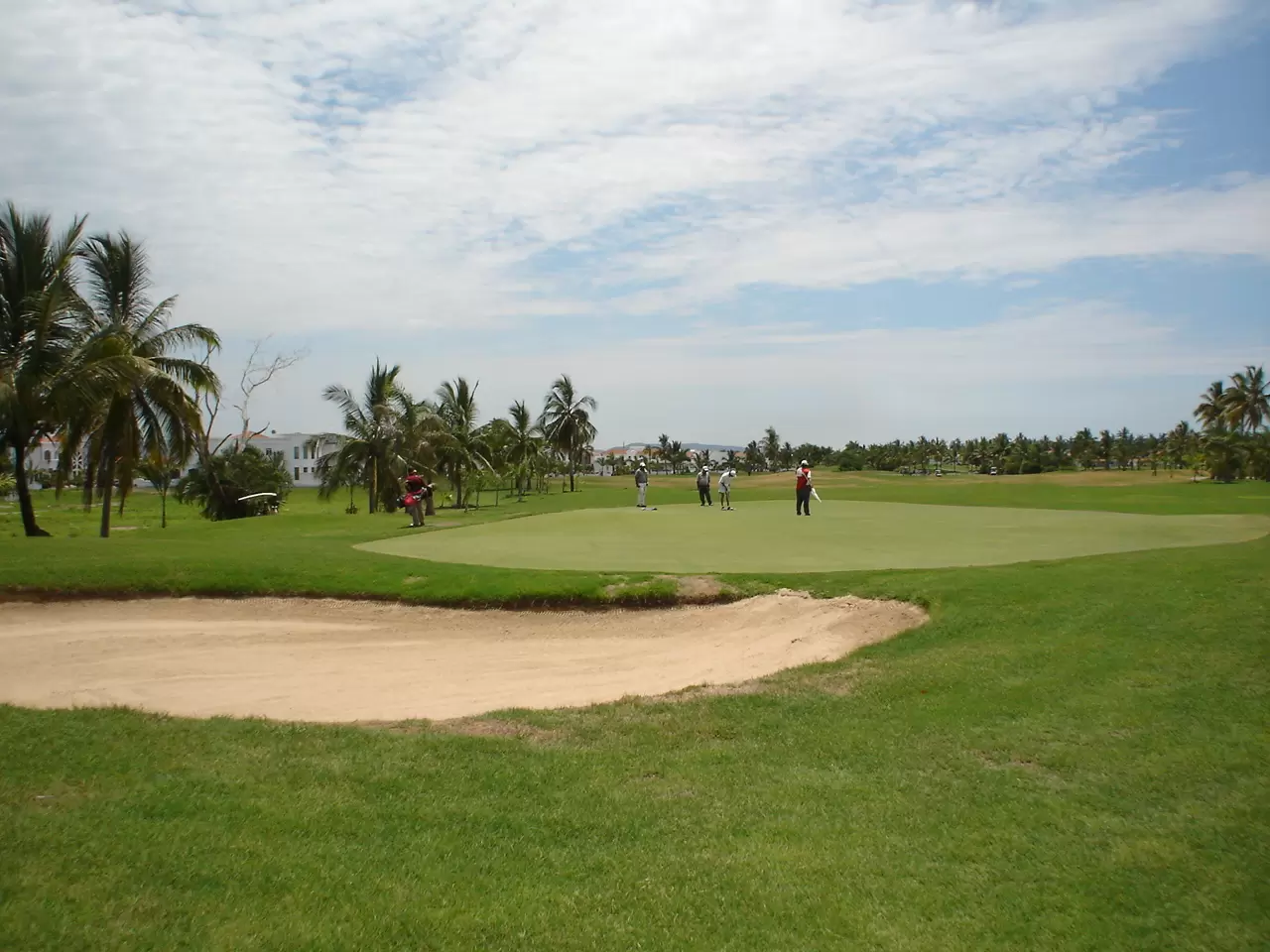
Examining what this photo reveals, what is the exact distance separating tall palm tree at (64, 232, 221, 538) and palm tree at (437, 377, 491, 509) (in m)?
18.9

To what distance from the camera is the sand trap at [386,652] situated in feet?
37.8

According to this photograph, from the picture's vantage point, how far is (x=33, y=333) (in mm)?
29328

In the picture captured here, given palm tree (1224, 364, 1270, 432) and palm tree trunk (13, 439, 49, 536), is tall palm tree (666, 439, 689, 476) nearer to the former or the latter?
palm tree (1224, 364, 1270, 432)

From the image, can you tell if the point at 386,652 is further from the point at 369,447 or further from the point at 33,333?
the point at 369,447

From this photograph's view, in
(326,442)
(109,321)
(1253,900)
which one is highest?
(109,321)

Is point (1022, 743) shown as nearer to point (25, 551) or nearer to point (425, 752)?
point (425, 752)

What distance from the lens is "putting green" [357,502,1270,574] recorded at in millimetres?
19172

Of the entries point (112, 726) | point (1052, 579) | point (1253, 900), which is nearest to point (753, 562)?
point (1052, 579)

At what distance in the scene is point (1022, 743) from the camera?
25.5ft

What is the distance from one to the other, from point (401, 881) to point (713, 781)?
8.43 feet

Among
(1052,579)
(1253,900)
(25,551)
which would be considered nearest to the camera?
(1253,900)

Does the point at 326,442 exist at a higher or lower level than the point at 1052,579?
higher

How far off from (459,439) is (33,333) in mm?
29972

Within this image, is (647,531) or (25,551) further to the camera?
(647,531)
